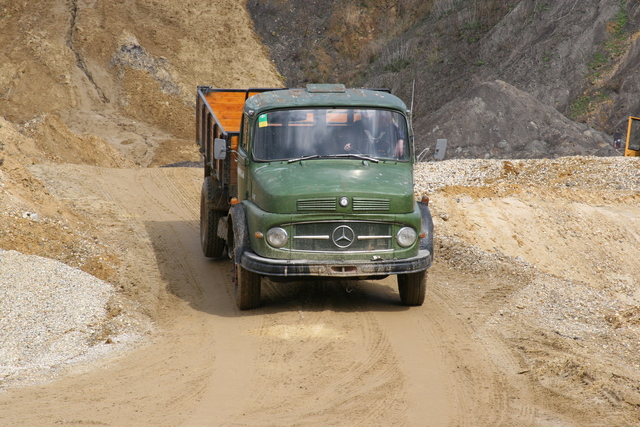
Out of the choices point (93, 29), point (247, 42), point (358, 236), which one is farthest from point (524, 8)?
point (358, 236)

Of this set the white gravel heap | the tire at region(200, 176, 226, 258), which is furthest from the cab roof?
the white gravel heap

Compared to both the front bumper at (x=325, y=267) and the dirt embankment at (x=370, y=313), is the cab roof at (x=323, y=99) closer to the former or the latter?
the front bumper at (x=325, y=267)

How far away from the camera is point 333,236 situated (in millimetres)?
8578

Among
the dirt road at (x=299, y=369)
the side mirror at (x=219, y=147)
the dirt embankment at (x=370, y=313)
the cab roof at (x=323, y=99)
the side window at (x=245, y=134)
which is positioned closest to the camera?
the dirt road at (x=299, y=369)

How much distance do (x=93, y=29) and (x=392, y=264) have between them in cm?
3269

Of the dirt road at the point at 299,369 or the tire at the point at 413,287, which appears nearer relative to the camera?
the dirt road at the point at 299,369

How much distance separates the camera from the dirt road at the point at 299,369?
20.3ft

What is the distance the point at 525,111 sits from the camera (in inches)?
1045

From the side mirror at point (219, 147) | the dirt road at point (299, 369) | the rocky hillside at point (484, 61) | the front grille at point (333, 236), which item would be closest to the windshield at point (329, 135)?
the side mirror at point (219, 147)

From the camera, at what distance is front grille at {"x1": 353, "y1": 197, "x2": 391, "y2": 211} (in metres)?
8.51

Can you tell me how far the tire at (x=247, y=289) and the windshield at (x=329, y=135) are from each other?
1.51 meters

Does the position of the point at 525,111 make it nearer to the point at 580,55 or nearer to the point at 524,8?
the point at 580,55

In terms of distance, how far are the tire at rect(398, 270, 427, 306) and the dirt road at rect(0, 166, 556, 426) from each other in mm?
137

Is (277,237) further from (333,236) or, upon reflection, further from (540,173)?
(540,173)
